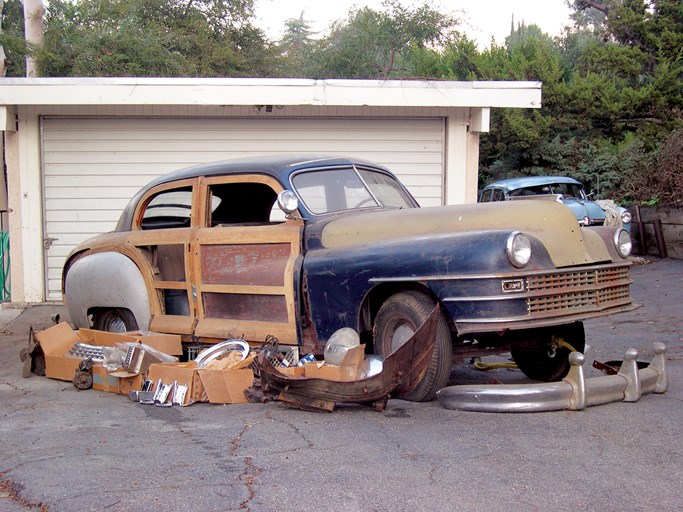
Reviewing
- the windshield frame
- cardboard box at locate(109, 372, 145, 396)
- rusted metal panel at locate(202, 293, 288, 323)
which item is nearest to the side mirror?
the windshield frame

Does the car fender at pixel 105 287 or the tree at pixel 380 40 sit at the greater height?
the tree at pixel 380 40

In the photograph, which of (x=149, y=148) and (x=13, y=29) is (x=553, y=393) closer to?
(x=149, y=148)

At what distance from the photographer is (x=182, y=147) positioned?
11836 millimetres

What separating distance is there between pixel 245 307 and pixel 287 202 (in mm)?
944

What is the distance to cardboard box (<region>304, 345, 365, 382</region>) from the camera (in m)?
5.37

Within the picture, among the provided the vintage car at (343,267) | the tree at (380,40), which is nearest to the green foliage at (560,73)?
the tree at (380,40)

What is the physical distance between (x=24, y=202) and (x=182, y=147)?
2.37 m

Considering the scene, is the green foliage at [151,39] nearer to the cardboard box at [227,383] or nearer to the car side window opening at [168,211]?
the car side window opening at [168,211]

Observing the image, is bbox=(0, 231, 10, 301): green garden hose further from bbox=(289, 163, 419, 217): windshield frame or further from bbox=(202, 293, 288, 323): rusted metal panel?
bbox=(289, 163, 419, 217): windshield frame

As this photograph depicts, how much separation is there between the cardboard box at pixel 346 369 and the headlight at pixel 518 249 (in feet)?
3.87

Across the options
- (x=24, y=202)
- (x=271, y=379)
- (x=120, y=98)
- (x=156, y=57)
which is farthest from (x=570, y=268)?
(x=156, y=57)

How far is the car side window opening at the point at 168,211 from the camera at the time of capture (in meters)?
7.37

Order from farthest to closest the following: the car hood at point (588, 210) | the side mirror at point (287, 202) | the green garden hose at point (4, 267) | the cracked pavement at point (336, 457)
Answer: the car hood at point (588, 210)
the green garden hose at point (4, 267)
the side mirror at point (287, 202)
the cracked pavement at point (336, 457)

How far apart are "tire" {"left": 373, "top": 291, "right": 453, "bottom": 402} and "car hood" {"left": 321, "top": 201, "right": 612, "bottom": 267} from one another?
1.41 feet
